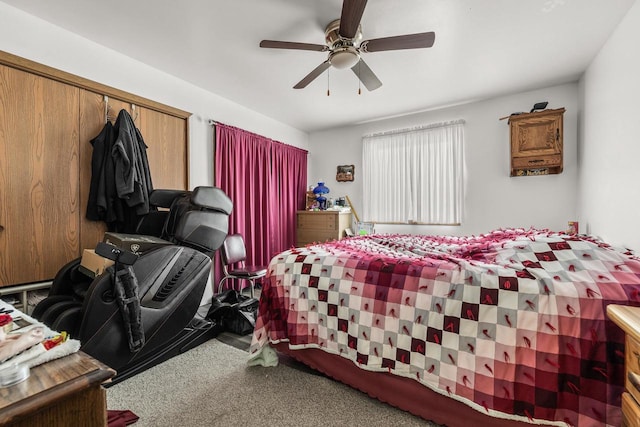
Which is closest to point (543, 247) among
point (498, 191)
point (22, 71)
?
point (498, 191)

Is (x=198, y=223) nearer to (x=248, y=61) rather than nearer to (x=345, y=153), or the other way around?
(x=248, y=61)

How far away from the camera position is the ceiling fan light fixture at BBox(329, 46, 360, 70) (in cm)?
202

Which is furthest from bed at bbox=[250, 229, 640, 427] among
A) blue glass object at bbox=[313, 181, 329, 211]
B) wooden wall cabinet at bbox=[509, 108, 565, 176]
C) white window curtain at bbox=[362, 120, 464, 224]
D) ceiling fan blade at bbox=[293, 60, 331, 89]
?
blue glass object at bbox=[313, 181, 329, 211]

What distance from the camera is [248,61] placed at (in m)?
2.64

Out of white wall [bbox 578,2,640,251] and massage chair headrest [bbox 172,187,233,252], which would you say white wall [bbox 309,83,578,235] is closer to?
white wall [bbox 578,2,640,251]

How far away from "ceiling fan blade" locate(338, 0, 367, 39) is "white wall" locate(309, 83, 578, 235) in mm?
2640

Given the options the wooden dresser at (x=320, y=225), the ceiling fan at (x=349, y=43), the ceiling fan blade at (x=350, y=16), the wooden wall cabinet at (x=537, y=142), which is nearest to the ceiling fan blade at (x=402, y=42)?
the ceiling fan at (x=349, y=43)

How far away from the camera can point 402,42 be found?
6.28 ft

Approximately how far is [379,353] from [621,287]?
1.12 meters

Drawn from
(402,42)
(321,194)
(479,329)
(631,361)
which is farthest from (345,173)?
(631,361)

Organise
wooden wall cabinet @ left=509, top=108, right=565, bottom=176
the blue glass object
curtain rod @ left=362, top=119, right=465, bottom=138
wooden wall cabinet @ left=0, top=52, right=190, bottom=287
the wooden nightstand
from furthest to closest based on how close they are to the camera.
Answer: the blue glass object → curtain rod @ left=362, top=119, right=465, bottom=138 → wooden wall cabinet @ left=509, top=108, right=565, bottom=176 → wooden wall cabinet @ left=0, top=52, right=190, bottom=287 → the wooden nightstand

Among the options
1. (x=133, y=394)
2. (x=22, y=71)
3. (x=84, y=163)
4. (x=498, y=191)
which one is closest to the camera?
(x=133, y=394)

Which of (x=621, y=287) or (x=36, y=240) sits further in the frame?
(x=36, y=240)

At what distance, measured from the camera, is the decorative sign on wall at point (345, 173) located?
474 centimetres
